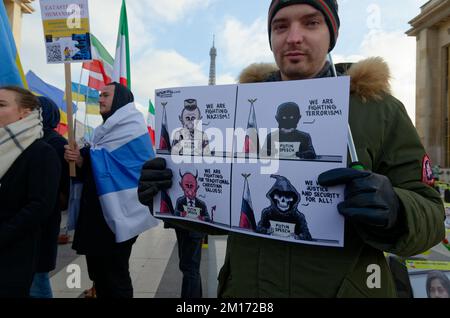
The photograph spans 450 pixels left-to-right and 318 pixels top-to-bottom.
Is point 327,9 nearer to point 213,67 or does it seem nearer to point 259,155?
Answer: point 259,155

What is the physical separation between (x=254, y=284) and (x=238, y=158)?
53 centimetres

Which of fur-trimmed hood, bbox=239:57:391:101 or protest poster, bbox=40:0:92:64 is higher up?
protest poster, bbox=40:0:92:64

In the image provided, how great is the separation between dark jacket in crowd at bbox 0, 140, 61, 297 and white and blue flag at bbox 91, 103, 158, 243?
78 cm

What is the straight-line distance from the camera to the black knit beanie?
140 centimetres

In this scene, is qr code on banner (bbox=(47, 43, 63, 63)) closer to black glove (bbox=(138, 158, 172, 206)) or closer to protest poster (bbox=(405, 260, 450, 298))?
black glove (bbox=(138, 158, 172, 206))

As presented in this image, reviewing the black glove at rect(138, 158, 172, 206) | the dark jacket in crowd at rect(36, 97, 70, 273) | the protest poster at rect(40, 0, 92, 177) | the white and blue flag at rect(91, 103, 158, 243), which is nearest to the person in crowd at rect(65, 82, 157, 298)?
the white and blue flag at rect(91, 103, 158, 243)

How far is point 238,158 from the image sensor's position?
1396 millimetres

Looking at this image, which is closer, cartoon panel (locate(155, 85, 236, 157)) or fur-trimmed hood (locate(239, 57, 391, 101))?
→ fur-trimmed hood (locate(239, 57, 391, 101))

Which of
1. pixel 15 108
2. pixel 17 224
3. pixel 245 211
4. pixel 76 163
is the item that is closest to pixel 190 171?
pixel 245 211

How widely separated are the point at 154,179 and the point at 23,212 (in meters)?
1.14

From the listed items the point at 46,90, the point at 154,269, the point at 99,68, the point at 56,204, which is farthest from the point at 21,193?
the point at 46,90

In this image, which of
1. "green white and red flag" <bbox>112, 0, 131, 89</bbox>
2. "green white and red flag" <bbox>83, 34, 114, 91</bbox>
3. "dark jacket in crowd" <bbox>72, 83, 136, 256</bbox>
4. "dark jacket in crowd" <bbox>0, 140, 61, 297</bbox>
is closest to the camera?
"dark jacket in crowd" <bbox>0, 140, 61, 297</bbox>

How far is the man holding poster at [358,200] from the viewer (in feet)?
3.74
